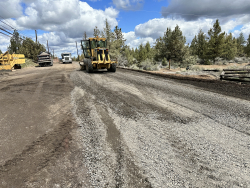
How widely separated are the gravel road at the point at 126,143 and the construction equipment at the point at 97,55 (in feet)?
24.7

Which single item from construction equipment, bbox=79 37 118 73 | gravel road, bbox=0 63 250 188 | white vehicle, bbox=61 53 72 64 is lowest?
gravel road, bbox=0 63 250 188

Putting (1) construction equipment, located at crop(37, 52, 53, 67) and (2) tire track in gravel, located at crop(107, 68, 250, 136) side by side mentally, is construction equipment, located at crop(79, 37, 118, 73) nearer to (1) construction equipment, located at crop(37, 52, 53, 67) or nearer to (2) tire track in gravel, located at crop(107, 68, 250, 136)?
(2) tire track in gravel, located at crop(107, 68, 250, 136)

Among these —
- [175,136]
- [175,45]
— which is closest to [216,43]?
[175,45]

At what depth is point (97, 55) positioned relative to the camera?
13.3 m

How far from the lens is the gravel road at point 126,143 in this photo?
2355 mm

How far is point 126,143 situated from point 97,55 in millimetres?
11179

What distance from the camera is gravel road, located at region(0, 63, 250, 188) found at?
7.73 feet

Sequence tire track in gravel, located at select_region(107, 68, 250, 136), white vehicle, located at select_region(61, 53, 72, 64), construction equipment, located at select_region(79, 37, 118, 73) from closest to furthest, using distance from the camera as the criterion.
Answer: tire track in gravel, located at select_region(107, 68, 250, 136)
construction equipment, located at select_region(79, 37, 118, 73)
white vehicle, located at select_region(61, 53, 72, 64)

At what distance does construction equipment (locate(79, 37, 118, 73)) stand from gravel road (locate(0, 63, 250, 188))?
7.53 meters

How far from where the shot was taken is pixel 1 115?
479 cm

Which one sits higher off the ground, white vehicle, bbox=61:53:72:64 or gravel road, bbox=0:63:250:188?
white vehicle, bbox=61:53:72:64

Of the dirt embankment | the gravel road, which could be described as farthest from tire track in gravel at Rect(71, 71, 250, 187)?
the dirt embankment

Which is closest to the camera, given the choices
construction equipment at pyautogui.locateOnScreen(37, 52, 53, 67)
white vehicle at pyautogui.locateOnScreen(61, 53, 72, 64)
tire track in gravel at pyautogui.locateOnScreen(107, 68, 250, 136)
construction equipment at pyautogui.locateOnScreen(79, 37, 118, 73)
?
tire track in gravel at pyautogui.locateOnScreen(107, 68, 250, 136)

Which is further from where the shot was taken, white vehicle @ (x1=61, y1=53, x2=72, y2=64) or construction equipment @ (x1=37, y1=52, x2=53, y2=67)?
white vehicle @ (x1=61, y1=53, x2=72, y2=64)
